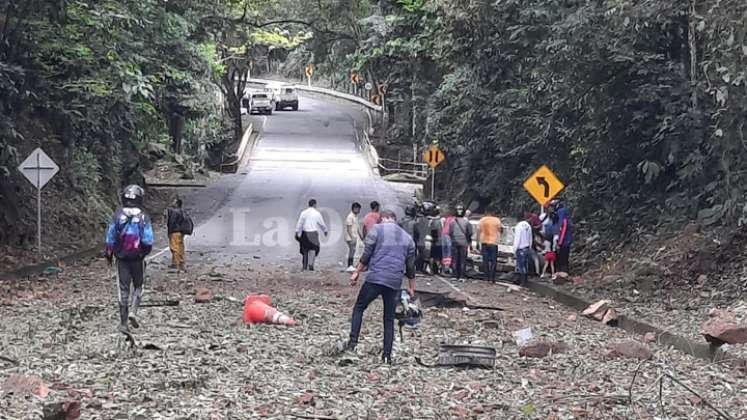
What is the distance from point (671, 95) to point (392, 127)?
41.3 metres

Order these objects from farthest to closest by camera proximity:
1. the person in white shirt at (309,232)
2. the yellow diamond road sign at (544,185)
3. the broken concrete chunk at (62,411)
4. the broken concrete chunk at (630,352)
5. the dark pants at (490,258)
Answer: the yellow diamond road sign at (544,185), the person in white shirt at (309,232), the dark pants at (490,258), the broken concrete chunk at (630,352), the broken concrete chunk at (62,411)

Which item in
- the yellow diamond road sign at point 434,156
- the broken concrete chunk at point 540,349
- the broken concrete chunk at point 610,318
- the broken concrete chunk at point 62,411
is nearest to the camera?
the broken concrete chunk at point 62,411

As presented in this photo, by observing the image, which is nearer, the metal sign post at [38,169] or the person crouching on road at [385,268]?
the person crouching on road at [385,268]

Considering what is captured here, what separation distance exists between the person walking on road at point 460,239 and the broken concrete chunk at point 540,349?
9791 millimetres

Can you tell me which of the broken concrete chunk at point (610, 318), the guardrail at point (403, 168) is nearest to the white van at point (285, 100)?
the guardrail at point (403, 168)

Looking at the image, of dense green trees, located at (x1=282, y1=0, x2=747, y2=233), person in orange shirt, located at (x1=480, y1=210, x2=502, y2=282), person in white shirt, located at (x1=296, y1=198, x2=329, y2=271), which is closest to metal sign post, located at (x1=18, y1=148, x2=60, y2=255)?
person in white shirt, located at (x1=296, y1=198, x2=329, y2=271)

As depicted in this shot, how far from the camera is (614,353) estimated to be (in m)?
11.4

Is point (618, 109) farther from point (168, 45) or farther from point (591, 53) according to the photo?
point (168, 45)

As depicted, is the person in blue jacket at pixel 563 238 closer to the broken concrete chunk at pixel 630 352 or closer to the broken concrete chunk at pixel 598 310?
the broken concrete chunk at pixel 598 310

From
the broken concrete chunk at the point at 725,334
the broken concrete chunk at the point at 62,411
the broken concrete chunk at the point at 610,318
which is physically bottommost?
the broken concrete chunk at the point at 610,318

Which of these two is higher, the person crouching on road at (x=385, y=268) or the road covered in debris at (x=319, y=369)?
the person crouching on road at (x=385, y=268)

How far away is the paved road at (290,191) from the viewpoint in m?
28.8

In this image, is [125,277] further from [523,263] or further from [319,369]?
[523,263]

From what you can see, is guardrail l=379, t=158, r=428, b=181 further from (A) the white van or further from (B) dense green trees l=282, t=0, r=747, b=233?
(A) the white van
